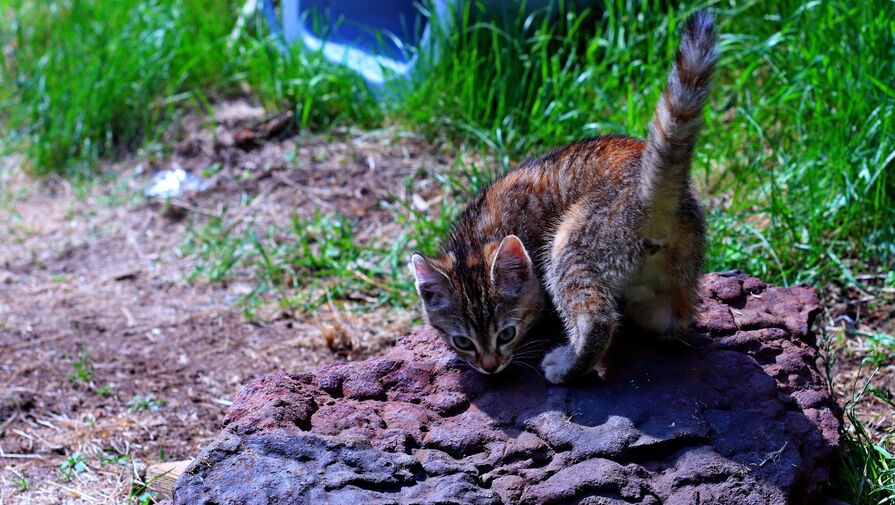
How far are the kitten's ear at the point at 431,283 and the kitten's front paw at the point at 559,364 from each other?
532 mm

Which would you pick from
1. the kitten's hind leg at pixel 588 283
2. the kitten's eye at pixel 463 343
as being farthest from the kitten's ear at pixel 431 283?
the kitten's hind leg at pixel 588 283

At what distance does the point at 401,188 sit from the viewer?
6.41m

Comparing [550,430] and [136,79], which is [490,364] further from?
[136,79]

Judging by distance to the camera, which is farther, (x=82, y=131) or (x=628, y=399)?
(x=82, y=131)

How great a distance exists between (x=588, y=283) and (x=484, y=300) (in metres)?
0.47

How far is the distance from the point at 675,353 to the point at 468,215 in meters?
1.24

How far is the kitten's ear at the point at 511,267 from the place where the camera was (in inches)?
147

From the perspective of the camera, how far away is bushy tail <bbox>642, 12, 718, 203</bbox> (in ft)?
10.6

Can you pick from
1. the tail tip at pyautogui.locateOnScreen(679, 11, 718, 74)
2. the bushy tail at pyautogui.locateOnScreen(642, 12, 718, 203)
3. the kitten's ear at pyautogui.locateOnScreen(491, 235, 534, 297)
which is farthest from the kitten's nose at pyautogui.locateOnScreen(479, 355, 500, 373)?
the tail tip at pyautogui.locateOnScreen(679, 11, 718, 74)

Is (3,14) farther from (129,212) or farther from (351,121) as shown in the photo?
(351,121)

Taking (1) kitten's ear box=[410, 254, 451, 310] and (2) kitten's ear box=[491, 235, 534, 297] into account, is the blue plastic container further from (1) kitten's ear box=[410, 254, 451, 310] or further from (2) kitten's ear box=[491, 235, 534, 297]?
(2) kitten's ear box=[491, 235, 534, 297]

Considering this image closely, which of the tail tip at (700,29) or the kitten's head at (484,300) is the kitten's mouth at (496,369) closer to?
the kitten's head at (484,300)

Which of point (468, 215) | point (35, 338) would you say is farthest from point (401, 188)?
point (35, 338)

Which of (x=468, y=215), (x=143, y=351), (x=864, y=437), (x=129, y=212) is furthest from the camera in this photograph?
(x=129, y=212)
